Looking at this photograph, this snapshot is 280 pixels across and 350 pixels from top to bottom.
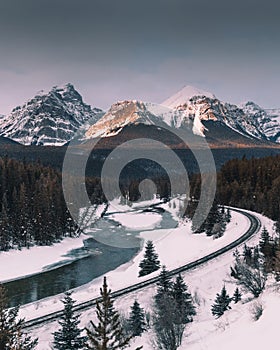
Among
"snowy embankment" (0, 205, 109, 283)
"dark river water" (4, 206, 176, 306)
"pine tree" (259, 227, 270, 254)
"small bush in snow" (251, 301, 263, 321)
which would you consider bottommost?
"dark river water" (4, 206, 176, 306)

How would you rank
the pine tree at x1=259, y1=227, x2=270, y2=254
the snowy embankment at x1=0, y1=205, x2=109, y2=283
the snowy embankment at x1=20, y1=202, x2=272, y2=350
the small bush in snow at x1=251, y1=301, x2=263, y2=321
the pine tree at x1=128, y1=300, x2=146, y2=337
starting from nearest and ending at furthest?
1. the small bush in snow at x1=251, y1=301, x2=263, y2=321
2. the snowy embankment at x1=20, y1=202, x2=272, y2=350
3. the pine tree at x1=128, y1=300, x2=146, y2=337
4. the pine tree at x1=259, y1=227, x2=270, y2=254
5. the snowy embankment at x1=0, y1=205, x2=109, y2=283

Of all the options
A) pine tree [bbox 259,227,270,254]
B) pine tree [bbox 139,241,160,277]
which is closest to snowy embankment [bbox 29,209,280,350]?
pine tree [bbox 139,241,160,277]

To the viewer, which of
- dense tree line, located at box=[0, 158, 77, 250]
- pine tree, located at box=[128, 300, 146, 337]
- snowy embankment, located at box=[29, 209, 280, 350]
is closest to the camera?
snowy embankment, located at box=[29, 209, 280, 350]

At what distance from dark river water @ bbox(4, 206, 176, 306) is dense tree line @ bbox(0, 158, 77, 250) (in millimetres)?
6674

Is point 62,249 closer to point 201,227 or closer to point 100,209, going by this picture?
point 201,227

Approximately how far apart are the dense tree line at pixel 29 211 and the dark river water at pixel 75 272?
21.9 feet

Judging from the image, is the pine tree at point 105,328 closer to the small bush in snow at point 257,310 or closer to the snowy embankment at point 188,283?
the snowy embankment at point 188,283

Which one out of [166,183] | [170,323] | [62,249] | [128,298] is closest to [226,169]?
[166,183]

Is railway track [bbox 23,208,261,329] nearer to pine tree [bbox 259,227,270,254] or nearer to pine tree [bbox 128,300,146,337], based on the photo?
pine tree [bbox 259,227,270,254]

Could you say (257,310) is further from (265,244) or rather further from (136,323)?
(265,244)

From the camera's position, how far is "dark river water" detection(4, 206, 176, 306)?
45.3 meters

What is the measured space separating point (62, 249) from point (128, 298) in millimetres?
32803

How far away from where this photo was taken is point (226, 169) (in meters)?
110

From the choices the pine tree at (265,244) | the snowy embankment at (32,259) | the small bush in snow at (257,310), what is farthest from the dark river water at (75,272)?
the small bush in snow at (257,310)
